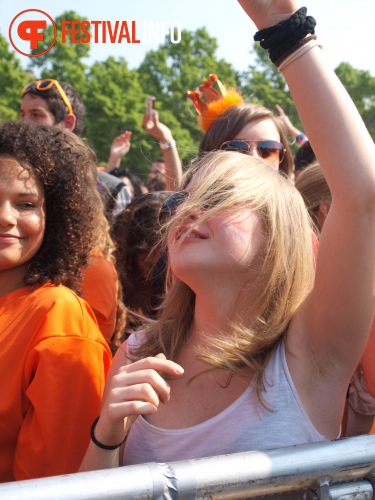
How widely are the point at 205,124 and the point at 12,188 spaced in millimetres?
1713

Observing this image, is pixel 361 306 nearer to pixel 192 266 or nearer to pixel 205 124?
pixel 192 266

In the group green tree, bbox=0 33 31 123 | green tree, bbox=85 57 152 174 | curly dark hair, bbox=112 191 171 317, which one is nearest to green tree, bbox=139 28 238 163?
green tree, bbox=85 57 152 174

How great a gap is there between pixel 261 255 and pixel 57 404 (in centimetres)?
69

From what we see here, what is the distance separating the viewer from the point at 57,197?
223 cm

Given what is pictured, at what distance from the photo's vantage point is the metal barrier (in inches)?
38.1

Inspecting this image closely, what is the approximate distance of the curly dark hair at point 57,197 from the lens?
7.09 ft

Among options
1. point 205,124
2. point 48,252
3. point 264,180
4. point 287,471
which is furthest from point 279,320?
point 205,124

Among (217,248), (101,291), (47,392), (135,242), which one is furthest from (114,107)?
(217,248)

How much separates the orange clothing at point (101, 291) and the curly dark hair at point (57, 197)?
500mm

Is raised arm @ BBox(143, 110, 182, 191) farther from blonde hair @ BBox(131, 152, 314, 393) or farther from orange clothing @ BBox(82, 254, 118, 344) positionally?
blonde hair @ BBox(131, 152, 314, 393)

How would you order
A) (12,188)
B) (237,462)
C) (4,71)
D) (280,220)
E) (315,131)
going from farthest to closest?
(4,71)
(12,188)
(280,220)
(315,131)
(237,462)

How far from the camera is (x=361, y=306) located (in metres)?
1.36

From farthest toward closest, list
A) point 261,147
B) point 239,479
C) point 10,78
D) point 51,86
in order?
point 10,78, point 51,86, point 261,147, point 239,479

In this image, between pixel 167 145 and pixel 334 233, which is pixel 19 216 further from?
pixel 167 145
